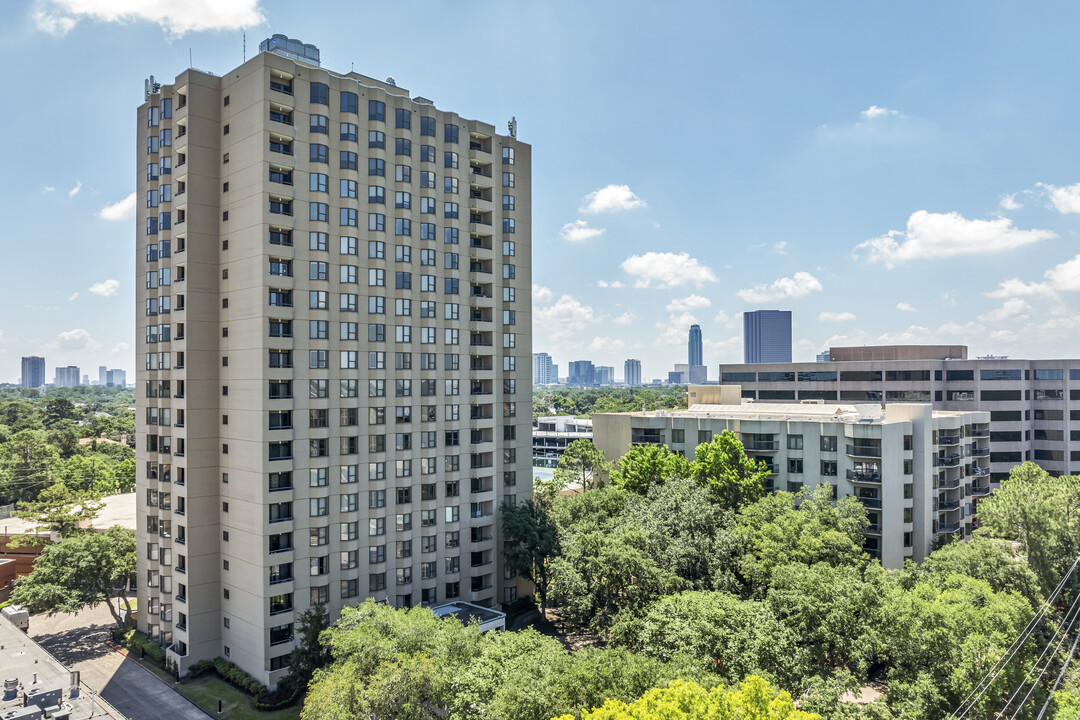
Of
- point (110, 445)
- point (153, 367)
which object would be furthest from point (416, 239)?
point (110, 445)

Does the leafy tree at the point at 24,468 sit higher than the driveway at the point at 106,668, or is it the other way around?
the leafy tree at the point at 24,468

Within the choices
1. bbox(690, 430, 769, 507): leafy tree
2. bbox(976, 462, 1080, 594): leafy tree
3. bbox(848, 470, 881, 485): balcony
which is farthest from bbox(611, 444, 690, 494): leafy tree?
bbox(976, 462, 1080, 594): leafy tree

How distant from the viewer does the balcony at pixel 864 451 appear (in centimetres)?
6738

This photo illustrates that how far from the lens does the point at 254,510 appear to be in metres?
51.6

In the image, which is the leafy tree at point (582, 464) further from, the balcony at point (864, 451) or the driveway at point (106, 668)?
the driveway at point (106, 668)

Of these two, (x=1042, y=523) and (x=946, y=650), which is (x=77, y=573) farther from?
(x=1042, y=523)

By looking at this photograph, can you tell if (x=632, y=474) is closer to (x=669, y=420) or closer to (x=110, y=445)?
(x=669, y=420)

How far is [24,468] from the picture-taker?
103062mm

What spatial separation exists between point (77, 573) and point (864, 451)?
82999 mm

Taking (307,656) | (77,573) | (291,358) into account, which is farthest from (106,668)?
(291,358)

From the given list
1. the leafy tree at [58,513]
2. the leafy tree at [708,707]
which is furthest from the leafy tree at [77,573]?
the leafy tree at [708,707]

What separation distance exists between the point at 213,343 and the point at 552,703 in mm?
44303

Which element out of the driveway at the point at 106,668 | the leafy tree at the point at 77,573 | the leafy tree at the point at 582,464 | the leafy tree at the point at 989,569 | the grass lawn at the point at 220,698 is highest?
the leafy tree at the point at 582,464

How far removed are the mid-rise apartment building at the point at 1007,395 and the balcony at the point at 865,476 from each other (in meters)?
41.2
